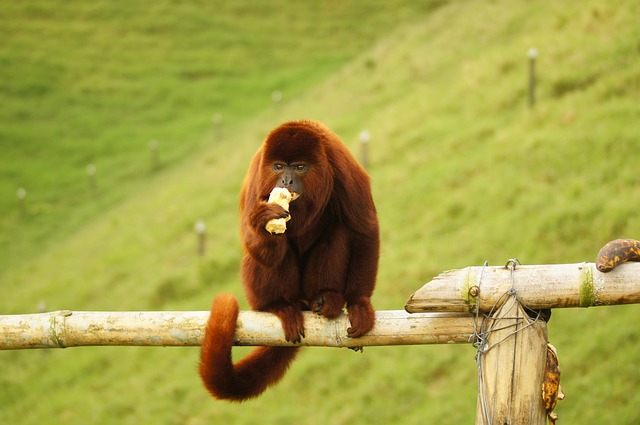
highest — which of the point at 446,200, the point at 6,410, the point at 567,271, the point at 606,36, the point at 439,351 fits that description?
the point at 606,36

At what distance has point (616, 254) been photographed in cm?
362

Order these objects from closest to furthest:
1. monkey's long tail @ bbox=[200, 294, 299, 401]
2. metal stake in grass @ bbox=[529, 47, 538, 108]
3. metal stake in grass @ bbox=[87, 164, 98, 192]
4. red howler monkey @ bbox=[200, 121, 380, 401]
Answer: monkey's long tail @ bbox=[200, 294, 299, 401] → red howler monkey @ bbox=[200, 121, 380, 401] → metal stake in grass @ bbox=[529, 47, 538, 108] → metal stake in grass @ bbox=[87, 164, 98, 192]

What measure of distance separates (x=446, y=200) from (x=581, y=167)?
1.95 metres

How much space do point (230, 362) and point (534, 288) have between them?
1.61 meters

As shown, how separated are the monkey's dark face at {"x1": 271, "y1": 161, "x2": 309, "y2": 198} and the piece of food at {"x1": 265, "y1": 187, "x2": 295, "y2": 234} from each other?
62 millimetres

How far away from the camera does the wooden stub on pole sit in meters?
3.62

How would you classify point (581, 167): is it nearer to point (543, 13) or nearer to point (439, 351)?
point (439, 351)

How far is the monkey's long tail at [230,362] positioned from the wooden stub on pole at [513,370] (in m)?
1.29

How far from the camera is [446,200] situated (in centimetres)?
1166

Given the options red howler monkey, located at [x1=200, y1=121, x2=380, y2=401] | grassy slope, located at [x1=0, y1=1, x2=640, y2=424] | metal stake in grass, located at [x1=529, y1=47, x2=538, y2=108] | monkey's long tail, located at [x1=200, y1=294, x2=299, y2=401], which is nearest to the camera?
monkey's long tail, located at [x1=200, y1=294, x2=299, y2=401]

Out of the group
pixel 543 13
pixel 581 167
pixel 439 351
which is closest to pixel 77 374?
pixel 439 351

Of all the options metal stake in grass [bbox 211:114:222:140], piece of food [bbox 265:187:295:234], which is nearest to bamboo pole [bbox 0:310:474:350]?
piece of food [bbox 265:187:295:234]

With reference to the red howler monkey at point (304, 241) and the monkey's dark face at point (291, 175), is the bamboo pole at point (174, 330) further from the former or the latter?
the monkey's dark face at point (291, 175)

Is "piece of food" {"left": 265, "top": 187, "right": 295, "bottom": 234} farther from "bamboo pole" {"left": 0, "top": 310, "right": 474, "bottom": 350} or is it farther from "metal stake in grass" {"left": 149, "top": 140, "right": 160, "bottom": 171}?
"metal stake in grass" {"left": 149, "top": 140, "right": 160, "bottom": 171}
